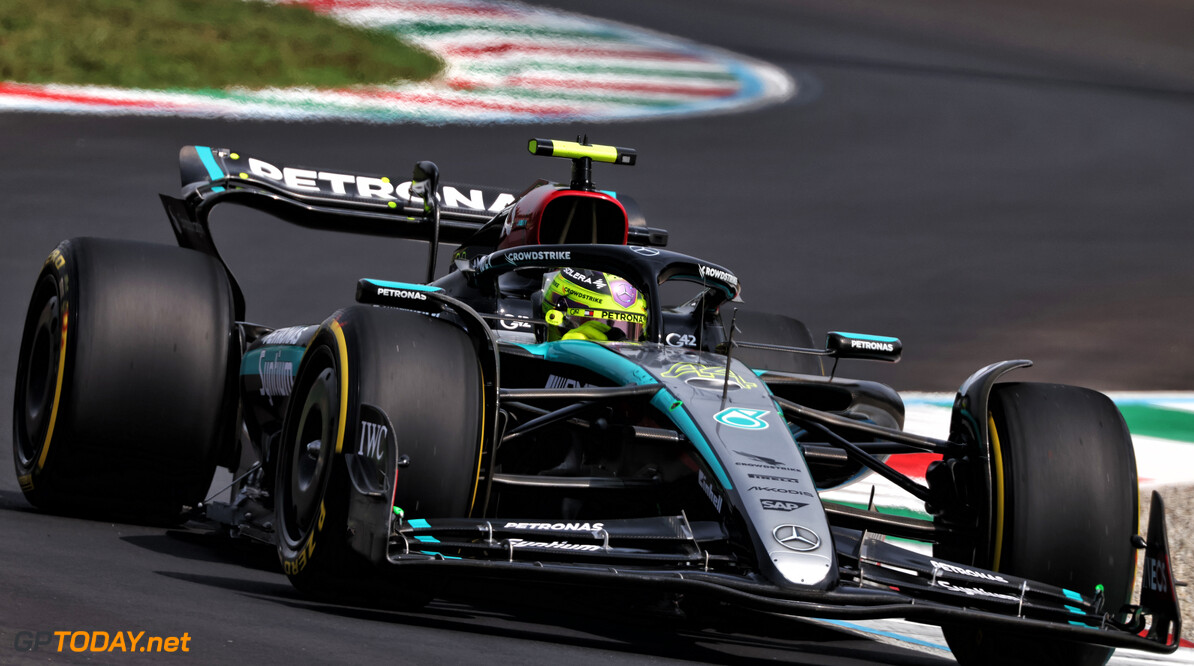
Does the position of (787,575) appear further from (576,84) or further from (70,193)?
(576,84)

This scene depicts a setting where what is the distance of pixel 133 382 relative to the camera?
686 centimetres

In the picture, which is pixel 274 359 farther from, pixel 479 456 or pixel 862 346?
pixel 862 346

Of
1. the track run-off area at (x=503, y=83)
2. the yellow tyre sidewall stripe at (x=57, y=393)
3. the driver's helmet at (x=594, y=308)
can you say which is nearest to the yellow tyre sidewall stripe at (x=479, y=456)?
the driver's helmet at (x=594, y=308)

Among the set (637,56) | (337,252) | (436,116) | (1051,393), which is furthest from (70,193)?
(1051,393)

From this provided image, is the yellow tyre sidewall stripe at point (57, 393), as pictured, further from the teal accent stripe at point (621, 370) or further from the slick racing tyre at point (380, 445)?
the teal accent stripe at point (621, 370)

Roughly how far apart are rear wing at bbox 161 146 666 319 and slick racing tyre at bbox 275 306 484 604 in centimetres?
297

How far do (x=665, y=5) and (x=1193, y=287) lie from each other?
36.4ft

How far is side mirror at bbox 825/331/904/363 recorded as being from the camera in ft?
21.5

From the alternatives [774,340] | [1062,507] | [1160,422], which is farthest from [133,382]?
[1160,422]

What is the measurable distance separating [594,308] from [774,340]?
229 centimetres

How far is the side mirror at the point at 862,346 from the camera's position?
21.5 feet

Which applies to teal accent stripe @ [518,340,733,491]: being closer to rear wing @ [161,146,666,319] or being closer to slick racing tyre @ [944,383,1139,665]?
slick racing tyre @ [944,383,1139,665]

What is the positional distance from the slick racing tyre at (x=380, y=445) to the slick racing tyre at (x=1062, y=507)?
185cm

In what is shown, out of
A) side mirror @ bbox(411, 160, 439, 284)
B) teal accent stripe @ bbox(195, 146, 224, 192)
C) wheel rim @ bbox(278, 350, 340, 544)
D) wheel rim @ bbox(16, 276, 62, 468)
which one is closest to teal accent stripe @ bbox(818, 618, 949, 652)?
wheel rim @ bbox(278, 350, 340, 544)
